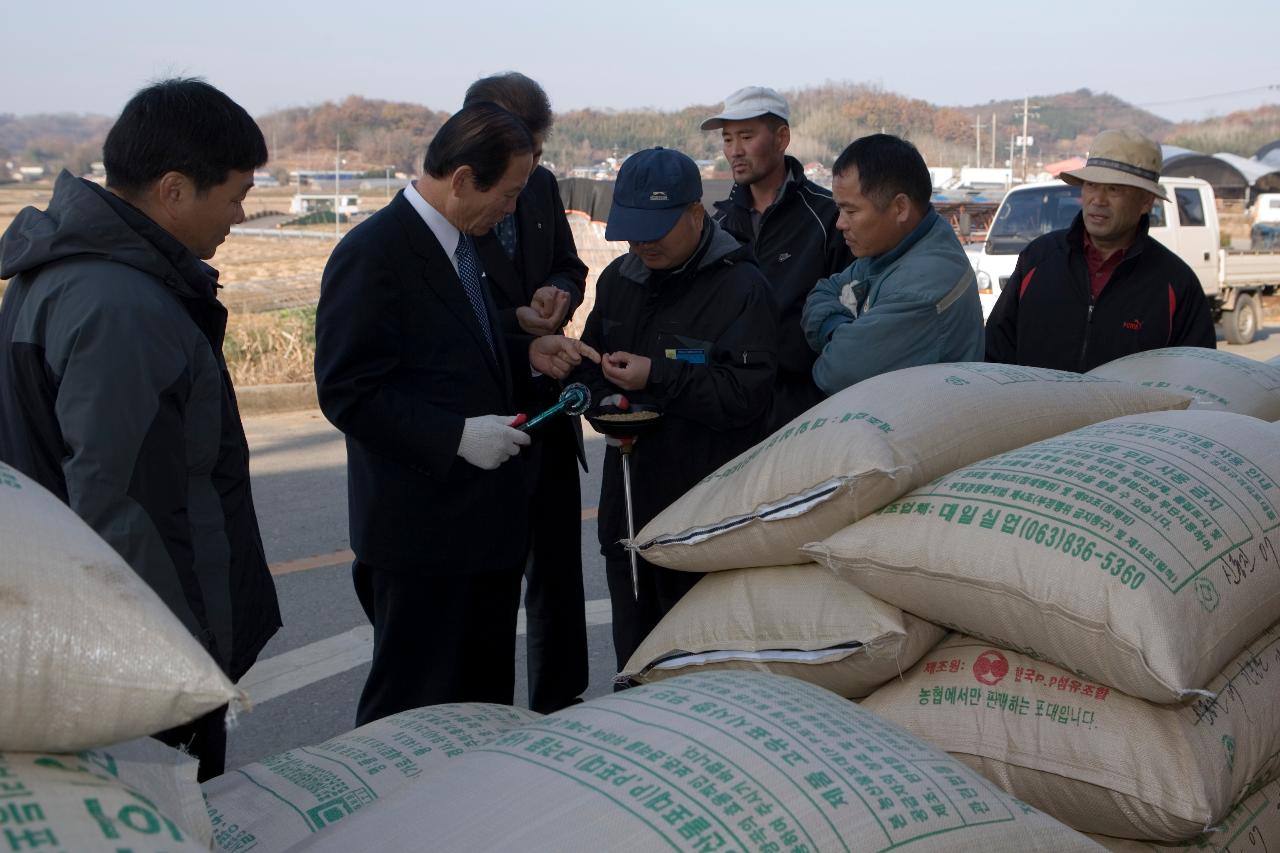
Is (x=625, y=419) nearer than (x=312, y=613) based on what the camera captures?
Yes

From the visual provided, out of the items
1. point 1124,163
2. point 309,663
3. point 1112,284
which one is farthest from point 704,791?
point 309,663

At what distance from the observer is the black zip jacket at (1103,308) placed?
11.4 feet

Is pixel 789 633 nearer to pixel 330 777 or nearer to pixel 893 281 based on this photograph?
pixel 330 777

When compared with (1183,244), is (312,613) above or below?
below

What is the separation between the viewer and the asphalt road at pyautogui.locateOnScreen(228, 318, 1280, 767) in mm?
3871

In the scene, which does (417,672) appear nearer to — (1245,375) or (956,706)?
(956,706)

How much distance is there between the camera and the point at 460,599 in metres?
2.88

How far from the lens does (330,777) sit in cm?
179

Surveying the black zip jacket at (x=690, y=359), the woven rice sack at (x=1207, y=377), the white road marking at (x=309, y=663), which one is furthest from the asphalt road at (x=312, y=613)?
the woven rice sack at (x=1207, y=377)

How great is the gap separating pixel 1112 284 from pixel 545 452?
67.4 inches

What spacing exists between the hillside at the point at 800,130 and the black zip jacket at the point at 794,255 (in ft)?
132

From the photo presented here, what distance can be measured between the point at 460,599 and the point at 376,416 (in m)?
0.50

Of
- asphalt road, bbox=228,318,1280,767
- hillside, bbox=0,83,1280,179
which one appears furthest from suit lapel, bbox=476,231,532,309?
hillside, bbox=0,83,1280,179

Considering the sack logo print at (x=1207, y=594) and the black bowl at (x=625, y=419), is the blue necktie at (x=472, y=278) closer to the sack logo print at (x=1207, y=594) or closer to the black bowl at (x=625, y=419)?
the black bowl at (x=625, y=419)
